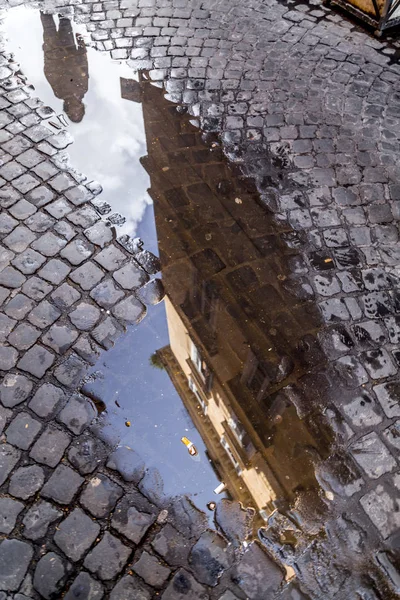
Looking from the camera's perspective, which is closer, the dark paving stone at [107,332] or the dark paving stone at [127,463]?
the dark paving stone at [127,463]

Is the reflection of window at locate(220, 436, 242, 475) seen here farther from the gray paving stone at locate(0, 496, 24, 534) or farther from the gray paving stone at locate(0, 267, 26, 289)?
the gray paving stone at locate(0, 267, 26, 289)

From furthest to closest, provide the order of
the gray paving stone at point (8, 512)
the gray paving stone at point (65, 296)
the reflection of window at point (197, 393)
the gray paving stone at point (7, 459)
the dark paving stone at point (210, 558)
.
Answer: the gray paving stone at point (65, 296), the reflection of window at point (197, 393), the gray paving stone at point (7, 459), the gray paving stone at point (8, 512), the dark paving stone at point (210, 558)

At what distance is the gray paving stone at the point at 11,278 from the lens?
4.27 metres

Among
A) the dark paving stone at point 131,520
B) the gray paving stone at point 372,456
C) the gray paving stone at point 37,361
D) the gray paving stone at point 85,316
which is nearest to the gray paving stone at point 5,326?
the gray paving stone at point 37,361

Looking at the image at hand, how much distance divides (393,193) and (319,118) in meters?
1.39

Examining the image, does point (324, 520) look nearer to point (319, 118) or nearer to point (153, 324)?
point (153, 324)

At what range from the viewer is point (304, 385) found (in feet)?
12.3

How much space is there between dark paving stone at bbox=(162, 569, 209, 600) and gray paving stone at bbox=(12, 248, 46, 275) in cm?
277

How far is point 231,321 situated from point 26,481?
6.43 feet

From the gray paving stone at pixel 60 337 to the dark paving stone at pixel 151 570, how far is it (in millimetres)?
1669

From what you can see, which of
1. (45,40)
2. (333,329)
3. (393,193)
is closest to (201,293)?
(333,329)

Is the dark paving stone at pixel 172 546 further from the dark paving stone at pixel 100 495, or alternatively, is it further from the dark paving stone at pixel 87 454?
the dark paving stone at pixel 87 454

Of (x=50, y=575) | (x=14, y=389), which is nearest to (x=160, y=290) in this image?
(x=14, y=389)

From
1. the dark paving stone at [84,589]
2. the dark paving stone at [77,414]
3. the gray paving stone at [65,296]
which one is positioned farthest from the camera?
the gray paving stone at [65,296]
